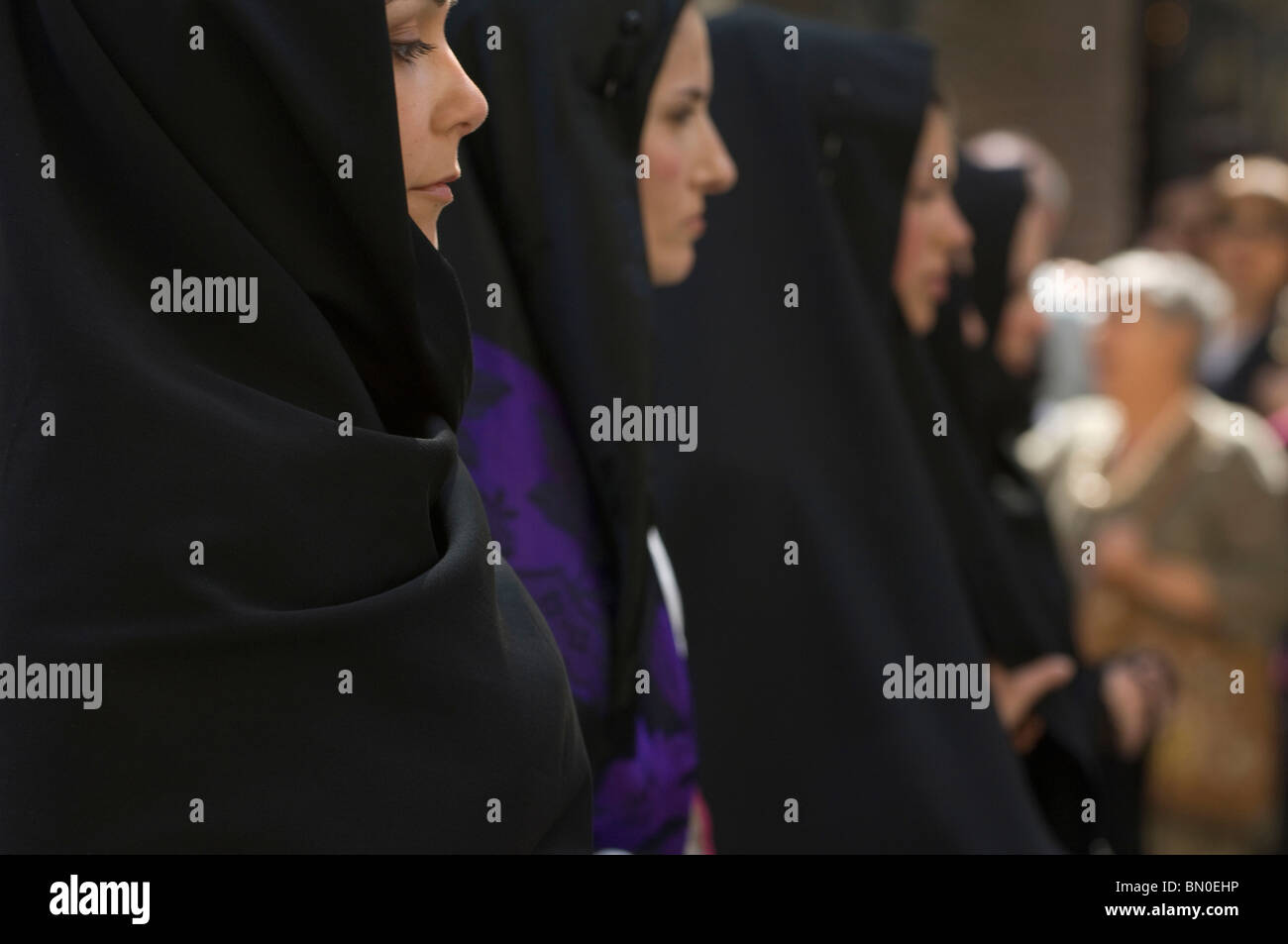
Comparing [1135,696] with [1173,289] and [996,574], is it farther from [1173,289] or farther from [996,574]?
[1173,289]

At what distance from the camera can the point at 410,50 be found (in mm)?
1561

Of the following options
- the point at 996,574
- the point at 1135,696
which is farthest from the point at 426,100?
the point at 1135,696

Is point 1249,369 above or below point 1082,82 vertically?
below

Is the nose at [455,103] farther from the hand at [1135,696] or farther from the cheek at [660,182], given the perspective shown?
the hand at [1135,696]

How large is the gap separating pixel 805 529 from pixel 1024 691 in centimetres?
75

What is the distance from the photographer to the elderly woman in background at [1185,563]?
3838 millimetres

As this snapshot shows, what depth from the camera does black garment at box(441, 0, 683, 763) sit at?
1.98 meters

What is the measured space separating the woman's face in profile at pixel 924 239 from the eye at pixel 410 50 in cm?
169

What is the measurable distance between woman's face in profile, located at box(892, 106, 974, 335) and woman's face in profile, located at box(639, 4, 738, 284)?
89 cm

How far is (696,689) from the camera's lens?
268 cm

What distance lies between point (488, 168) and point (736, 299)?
2.75 ft

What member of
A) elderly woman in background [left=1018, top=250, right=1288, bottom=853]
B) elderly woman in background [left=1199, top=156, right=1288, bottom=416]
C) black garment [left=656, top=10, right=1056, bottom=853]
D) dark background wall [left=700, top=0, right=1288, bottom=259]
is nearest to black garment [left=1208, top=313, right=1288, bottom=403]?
elderly woman in background [left=1199, top=156, right=1288, bottom=416]
